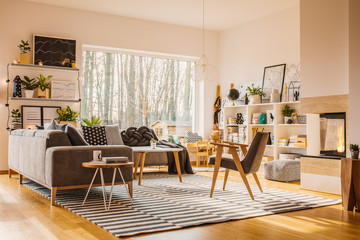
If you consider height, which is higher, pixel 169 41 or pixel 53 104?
pixel 169 41

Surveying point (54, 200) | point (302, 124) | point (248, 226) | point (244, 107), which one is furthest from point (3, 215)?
point (244, 107)

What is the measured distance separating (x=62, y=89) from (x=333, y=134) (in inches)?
188

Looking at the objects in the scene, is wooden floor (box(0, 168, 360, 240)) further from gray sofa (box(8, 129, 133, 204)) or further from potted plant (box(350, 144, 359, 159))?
potted plant (box(350, 144, 359, 159))

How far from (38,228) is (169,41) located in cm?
602

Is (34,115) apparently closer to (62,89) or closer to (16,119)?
(16,119)

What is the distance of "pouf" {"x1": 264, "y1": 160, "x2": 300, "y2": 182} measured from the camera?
6.06 meters

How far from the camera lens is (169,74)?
355 inches

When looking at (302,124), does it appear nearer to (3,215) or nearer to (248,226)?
(248,226)

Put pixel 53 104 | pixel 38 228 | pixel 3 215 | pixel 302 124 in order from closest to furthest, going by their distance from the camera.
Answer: pixel 38 228
pixel 3 215
pixel 302 124
pixel 53 104

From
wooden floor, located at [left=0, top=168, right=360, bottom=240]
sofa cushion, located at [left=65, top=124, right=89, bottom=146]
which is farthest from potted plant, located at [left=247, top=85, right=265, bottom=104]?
sofa cushion, located at [left=65, top=124, right=89, bottom=146]

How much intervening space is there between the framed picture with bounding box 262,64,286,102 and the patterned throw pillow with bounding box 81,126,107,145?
128 inches

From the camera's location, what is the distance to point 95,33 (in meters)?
7.71

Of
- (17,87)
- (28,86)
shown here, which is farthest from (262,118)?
(17,87)

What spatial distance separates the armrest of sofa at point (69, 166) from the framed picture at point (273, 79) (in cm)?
418
